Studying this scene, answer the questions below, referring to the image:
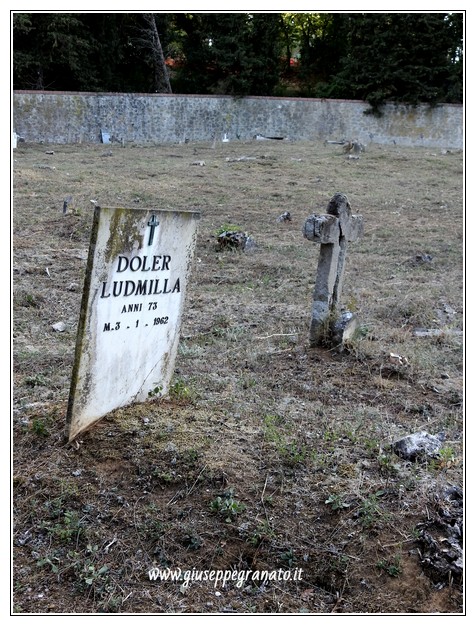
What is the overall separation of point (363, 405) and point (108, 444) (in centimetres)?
182

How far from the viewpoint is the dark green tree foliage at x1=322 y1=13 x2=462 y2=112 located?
2755 centimetres

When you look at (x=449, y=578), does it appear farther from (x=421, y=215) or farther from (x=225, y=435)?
(x=421, y=215)

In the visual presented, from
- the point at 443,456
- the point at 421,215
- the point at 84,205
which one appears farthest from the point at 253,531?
the point at 421,215

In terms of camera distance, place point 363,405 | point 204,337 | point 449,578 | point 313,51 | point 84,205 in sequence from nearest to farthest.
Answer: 1. point 449,578
2. point 363,405
3. point 204,337
4. point 84,205
5. point 313,51

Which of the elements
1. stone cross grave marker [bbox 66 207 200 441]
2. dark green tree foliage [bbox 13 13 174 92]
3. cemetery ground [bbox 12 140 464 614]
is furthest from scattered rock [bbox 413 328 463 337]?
dark green tree foliage [bbox 13 13 174 92]

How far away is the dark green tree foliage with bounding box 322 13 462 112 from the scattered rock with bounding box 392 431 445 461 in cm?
2723

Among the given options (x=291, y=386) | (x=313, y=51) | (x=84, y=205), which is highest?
(x=313, y=51)

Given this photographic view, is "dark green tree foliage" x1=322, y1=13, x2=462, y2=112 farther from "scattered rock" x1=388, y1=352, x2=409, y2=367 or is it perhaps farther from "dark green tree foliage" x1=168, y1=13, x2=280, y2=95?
"scattered rock" x1=388, y1=352, x2=409, y2=367

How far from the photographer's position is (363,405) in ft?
13.7

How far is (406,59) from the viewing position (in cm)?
2831

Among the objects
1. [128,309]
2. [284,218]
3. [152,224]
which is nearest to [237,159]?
[284,218]
